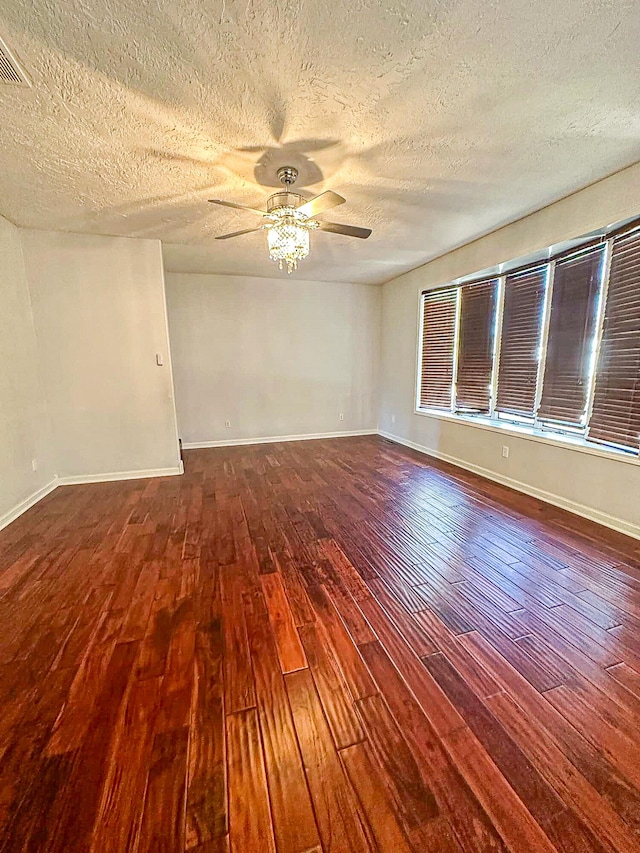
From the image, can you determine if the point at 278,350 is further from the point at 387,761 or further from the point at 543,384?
the point at 387,761

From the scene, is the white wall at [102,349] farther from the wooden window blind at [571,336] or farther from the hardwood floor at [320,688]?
the wooden window blind at [571,336]

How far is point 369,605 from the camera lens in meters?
1.91

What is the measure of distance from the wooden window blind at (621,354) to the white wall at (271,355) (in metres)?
3.71

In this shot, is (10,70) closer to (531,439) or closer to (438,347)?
(531,439)

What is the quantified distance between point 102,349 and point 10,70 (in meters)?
2.55

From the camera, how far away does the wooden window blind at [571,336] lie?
2.92m

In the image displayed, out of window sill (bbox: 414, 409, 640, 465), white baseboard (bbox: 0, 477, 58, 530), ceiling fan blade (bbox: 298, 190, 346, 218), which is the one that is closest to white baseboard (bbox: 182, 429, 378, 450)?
window sill (bbox: 414, 409, 640, 465)

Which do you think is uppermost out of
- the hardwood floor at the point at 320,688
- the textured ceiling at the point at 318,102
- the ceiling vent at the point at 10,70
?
the textured ceiling at the point at 318,102

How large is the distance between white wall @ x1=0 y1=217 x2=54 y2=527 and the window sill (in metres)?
4.69

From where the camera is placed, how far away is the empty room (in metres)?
1.11

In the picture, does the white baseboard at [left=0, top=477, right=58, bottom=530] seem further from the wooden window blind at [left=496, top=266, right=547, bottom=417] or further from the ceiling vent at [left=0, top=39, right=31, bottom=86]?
the wooden window blind at [left=496, top=266, right=547, bottom=417]

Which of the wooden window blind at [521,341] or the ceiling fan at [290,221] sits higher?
the ceiling fan at [290,221]

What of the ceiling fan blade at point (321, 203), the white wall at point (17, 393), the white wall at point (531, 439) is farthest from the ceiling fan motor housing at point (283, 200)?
the white wall at point (17, 393)

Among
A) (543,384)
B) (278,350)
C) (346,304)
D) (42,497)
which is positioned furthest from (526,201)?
(42,497)
